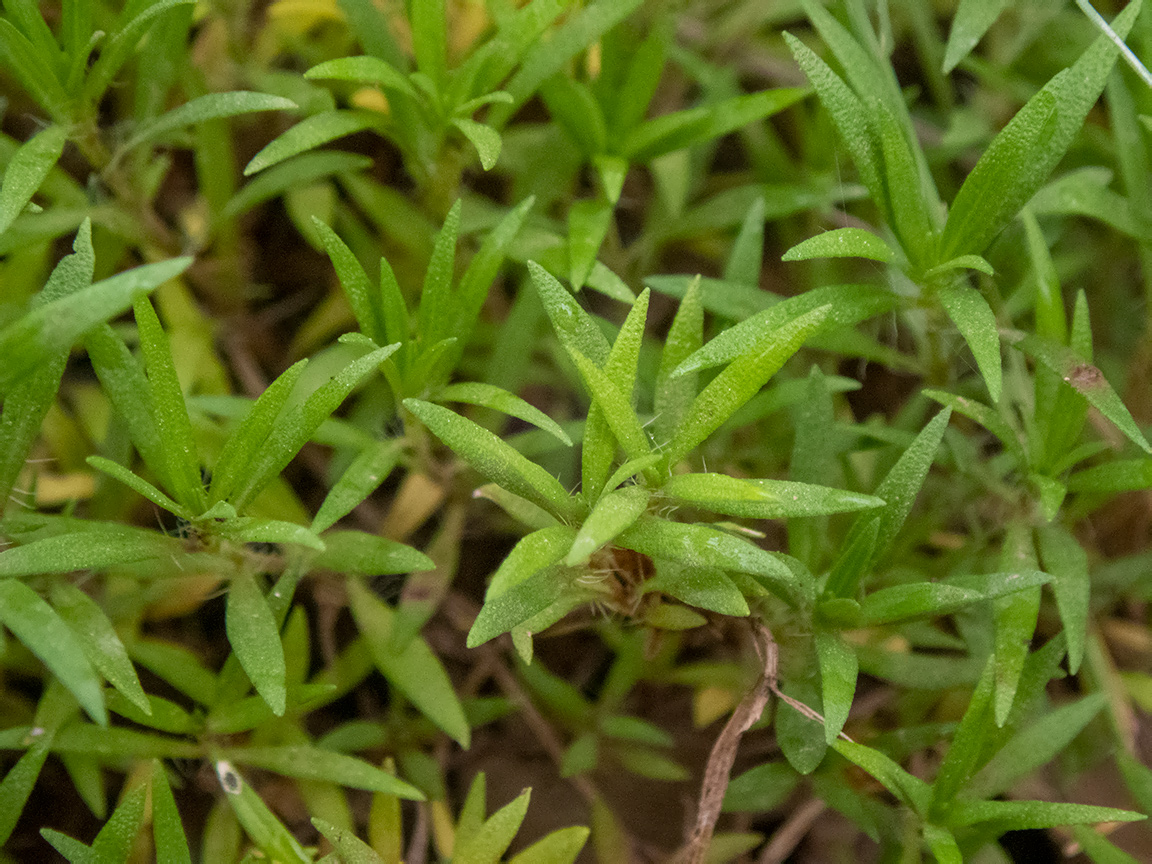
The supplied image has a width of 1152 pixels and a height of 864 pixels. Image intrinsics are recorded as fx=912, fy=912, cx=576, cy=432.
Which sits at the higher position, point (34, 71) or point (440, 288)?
point (34, 71)

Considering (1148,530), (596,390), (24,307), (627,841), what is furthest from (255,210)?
(1148,530)

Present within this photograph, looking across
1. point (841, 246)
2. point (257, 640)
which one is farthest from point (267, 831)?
point (841, 246)

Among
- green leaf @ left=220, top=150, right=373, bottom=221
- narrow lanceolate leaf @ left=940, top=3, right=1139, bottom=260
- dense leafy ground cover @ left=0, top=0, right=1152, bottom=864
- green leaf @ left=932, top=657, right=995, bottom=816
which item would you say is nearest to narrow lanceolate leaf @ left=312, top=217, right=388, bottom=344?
dense leafy ground cover @ left=0, top=0, right=1152, bottom=864

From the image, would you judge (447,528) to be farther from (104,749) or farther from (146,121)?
(146,121)

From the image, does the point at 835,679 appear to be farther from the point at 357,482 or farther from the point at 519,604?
the point at 357,482

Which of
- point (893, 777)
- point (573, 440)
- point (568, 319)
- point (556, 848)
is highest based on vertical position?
point (568, 319)

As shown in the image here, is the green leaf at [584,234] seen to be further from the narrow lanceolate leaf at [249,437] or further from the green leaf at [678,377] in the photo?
the narrow lanceolate leaf at [249,437]
